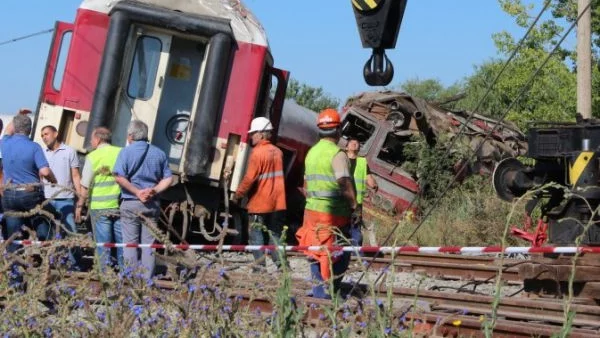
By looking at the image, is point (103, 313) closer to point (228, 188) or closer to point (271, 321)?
point (271, 321)

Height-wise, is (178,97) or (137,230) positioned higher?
(178,97)

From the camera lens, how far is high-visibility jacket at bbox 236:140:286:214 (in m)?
10.4

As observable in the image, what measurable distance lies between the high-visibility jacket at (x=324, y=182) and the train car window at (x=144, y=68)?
4.58m

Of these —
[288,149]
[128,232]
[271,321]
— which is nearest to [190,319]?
[271,321]

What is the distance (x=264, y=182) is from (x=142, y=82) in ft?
8.83

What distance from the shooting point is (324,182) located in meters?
8.19

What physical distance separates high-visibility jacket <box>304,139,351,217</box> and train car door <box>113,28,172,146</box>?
4488 millimetres

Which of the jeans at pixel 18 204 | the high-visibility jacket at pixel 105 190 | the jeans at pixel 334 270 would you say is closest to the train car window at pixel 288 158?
the high-visibility jacket at pixel 105 190

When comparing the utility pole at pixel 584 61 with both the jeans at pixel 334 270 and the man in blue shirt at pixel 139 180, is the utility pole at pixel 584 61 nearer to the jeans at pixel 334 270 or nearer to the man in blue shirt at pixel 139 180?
the man in blue shirt at pixel 139 180

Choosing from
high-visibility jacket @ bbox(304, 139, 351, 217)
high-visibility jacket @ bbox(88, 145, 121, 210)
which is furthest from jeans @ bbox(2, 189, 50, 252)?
high-visibility jacket @ bbox(304, 139, 351, 217)

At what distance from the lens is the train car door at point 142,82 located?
481 inches

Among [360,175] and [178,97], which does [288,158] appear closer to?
[178,97]

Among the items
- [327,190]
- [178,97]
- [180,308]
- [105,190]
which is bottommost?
[180,308]

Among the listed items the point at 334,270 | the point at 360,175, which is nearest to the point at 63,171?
the point at 360,175
